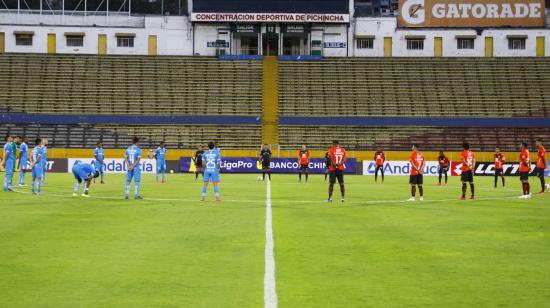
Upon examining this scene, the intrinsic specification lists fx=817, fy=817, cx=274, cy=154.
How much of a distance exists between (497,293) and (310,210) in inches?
526

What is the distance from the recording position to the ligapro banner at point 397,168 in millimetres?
58438

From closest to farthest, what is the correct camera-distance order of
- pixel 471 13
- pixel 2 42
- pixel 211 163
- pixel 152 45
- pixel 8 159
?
pixel 211 163 → pixel 8 159 → pixel 2 42 → pixel 152 45 → pixel 471 13

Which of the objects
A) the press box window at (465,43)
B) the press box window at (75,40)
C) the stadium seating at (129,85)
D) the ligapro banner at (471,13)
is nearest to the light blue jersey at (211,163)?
the stadium seating at (129,85)

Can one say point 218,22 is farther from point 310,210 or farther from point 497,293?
point 497,293

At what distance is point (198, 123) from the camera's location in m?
66.3

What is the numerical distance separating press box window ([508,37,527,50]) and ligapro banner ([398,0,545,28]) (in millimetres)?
1330

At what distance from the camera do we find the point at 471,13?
7738 centimetres

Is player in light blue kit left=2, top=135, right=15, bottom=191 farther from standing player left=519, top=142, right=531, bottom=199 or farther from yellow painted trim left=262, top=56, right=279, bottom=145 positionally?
yellow painted trim left=262, top=56, right=279, bottom=145

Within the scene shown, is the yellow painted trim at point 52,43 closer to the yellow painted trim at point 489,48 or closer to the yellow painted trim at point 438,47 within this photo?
the yellow painted trim at point 438,47

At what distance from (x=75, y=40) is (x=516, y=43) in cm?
4148

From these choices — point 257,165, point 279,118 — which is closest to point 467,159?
point 257,165

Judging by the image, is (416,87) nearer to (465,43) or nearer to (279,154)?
(465,43)

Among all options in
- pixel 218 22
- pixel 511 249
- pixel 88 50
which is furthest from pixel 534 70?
pixel 511 249

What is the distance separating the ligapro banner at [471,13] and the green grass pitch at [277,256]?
55.3m
